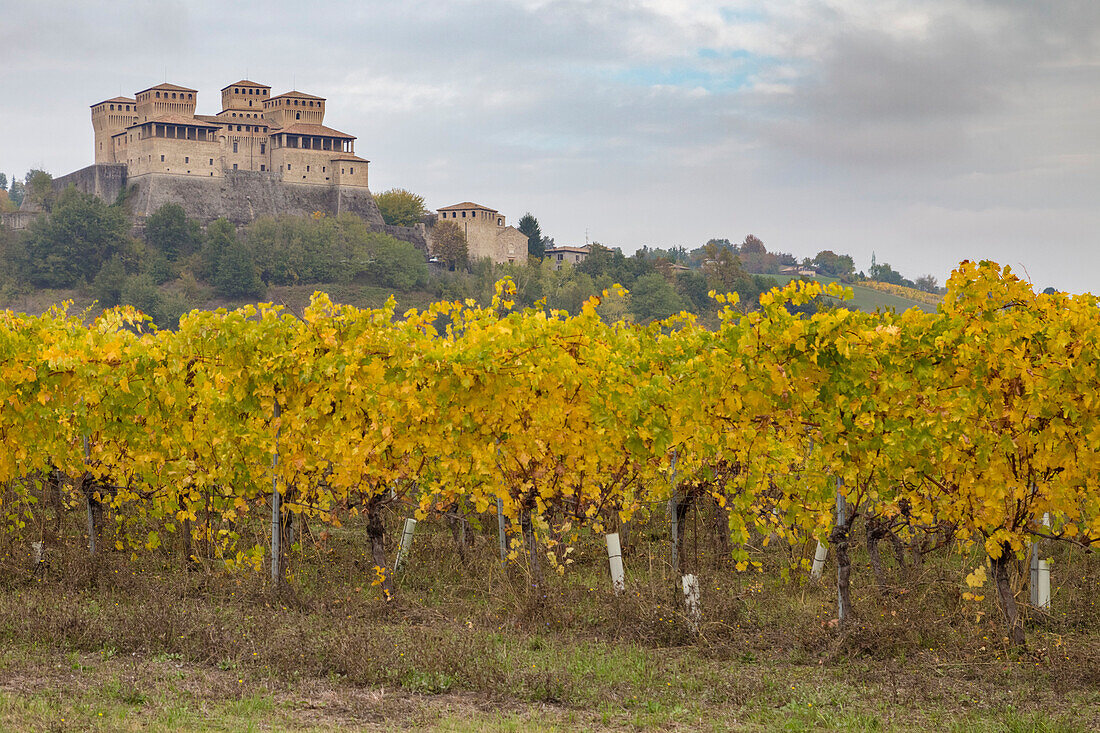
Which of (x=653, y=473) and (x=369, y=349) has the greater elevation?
(x=369, y=349)

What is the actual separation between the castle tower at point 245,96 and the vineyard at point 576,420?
252 ft

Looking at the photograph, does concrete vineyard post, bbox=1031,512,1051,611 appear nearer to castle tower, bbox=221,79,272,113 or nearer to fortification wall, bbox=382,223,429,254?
fortification wall, bbox=382,223,429,254

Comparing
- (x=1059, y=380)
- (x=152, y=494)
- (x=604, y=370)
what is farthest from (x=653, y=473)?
(x=152, y=494)

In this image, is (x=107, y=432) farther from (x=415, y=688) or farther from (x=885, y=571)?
(x=885, y=571)

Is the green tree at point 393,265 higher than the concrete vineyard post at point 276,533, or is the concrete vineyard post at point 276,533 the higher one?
the green tree at point 393,265

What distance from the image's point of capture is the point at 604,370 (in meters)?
8.75

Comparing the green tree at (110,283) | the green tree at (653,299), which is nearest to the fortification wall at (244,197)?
the green tree at (110,283)

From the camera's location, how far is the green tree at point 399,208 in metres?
88.9

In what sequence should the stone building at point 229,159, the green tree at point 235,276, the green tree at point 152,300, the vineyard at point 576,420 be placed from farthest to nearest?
1. the stone building at point 229,159
2. the green tree at point 235,276
3. the green tree at point 152,300
4. the vineyard at point 576,420

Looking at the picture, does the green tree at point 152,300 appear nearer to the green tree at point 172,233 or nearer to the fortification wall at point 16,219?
the green tree at point 172,233

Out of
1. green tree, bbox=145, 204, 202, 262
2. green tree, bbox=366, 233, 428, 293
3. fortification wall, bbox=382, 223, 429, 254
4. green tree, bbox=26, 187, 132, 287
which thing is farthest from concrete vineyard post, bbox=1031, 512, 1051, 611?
fortification wall, bbox=382, 223, 429, 254

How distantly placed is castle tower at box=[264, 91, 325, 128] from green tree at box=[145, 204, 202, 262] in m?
11.6

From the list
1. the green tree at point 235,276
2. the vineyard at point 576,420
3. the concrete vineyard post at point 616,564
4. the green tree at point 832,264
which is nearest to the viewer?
the vineyard at point 576,420

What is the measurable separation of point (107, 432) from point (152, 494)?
2.21 feet
